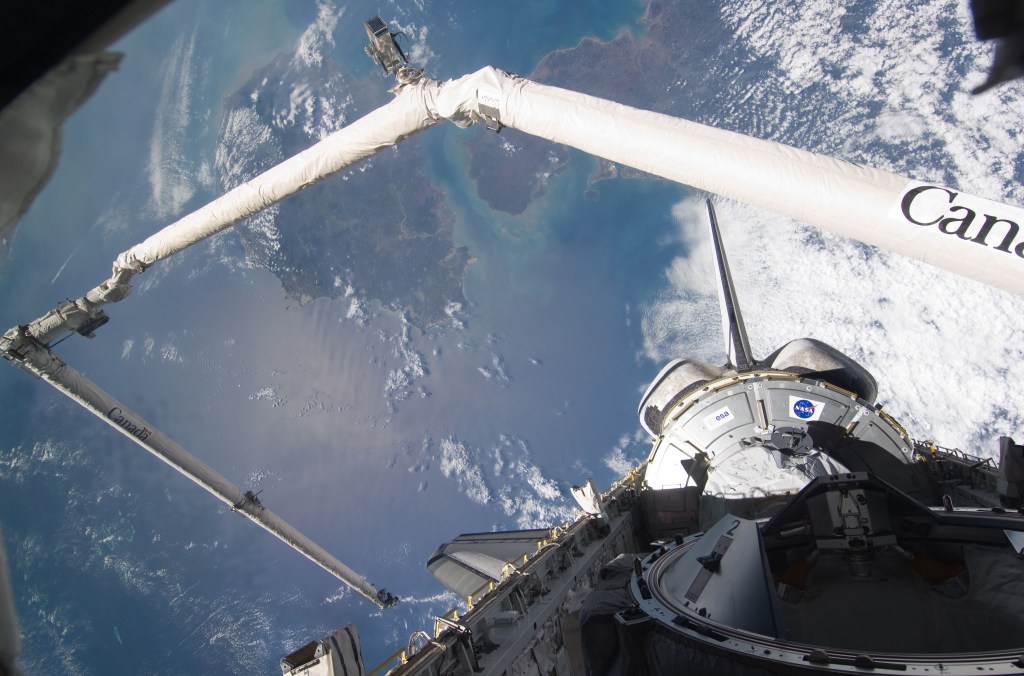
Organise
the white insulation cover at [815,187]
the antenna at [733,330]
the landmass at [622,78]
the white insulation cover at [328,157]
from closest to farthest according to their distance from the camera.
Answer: the white insulation cover at [815,187] → the white insulation cover at [328,157] → the antenna at [733,330] → the landmass at [622,78]

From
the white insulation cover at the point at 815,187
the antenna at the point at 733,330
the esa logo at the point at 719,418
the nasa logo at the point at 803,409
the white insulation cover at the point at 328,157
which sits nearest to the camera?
the white insulation cover at the point at 815,187

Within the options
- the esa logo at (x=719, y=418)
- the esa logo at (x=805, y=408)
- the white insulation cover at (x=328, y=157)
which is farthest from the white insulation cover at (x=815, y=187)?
the esa logo at (x=805, y=408)

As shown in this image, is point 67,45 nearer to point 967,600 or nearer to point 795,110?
point 967,600

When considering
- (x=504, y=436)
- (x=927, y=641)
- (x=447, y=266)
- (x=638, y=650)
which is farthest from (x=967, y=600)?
(x=447, y=266)

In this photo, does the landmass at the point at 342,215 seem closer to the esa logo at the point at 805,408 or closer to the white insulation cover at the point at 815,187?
the esa logo at the point at 805,408

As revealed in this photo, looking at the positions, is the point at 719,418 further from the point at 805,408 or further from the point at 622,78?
the point at 622,78
